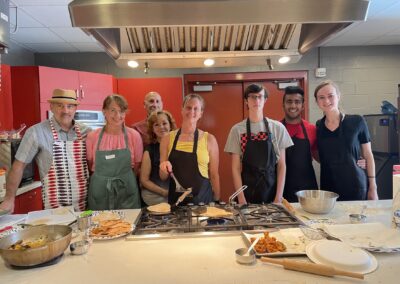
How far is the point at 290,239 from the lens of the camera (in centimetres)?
112

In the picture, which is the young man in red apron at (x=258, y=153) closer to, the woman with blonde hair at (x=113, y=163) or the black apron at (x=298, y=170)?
the black apron at (x=298, y=170)

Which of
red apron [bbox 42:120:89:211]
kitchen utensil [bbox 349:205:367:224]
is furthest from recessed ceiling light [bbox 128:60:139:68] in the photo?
kitchen utensil [bbox 349:205:367:224]

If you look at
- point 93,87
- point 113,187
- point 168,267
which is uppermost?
point 93,87

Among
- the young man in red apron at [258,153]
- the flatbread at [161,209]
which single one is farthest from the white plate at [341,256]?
the young man in red apron at [258,153]

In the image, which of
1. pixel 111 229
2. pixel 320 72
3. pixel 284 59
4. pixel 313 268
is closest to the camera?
pixel 313 268

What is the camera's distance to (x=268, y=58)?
61.6 inches

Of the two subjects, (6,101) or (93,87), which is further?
(93,87)

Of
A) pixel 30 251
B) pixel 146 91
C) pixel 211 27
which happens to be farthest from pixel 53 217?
pixel 146 91

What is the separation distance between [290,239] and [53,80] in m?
2.87

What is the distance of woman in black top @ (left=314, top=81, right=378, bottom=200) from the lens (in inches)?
74.3

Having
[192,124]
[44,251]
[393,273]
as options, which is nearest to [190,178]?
[192,124]

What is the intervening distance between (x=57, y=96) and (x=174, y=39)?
2.94ft

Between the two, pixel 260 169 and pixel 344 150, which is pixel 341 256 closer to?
pixel 260 169

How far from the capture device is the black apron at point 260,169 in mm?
1858
